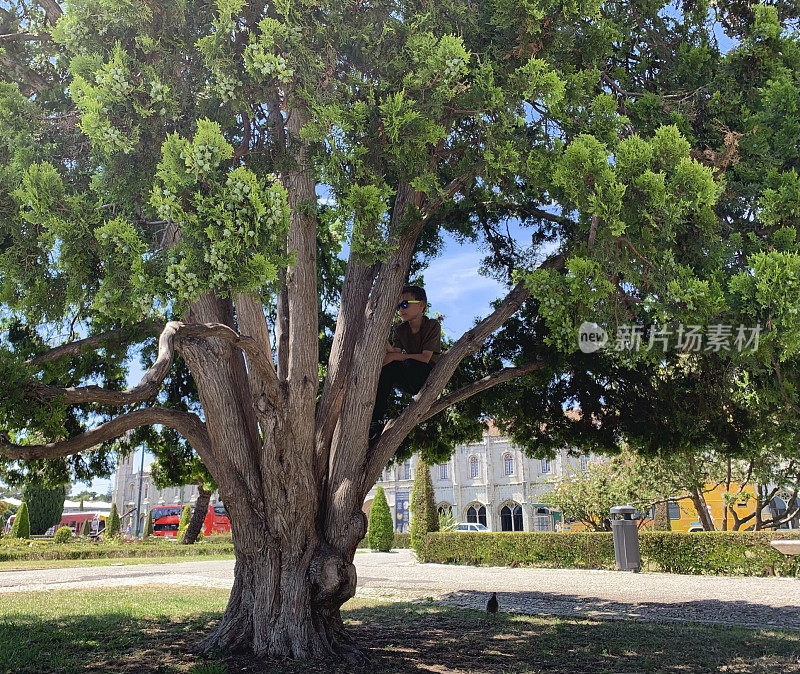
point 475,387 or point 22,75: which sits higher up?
point 22,75

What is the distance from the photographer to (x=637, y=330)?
6.75 metres

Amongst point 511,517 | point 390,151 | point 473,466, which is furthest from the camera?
point 473,466

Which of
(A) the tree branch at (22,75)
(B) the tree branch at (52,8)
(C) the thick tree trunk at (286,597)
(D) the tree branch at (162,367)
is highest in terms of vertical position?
(B) the tree branch at (52,8)

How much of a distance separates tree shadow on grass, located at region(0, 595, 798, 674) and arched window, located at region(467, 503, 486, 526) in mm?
44620

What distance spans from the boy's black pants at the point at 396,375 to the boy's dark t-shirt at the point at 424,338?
139mm

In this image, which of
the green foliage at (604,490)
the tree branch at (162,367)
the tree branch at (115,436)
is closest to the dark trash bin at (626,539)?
the green foliage at (604,490)

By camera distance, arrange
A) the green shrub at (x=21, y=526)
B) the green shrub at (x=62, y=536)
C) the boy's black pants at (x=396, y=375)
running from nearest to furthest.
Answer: the boy's black pants at (x=396, y=375), the green shrub at (x=62, y=536), the green shrub at (x=21, y=526)

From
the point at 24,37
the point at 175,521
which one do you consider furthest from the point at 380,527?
the point at 24,37

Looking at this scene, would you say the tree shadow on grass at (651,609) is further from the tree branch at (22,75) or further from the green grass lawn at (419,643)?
the tree branch at (22,75)

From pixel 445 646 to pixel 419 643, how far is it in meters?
0.35

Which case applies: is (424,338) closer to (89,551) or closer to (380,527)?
(89,551)

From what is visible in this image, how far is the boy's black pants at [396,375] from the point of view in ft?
24.9

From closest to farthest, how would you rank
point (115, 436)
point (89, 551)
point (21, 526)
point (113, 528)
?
point (115, 436) < point (89, 551) < point (21, 526) < point (113, 528)

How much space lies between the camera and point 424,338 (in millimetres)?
7488
